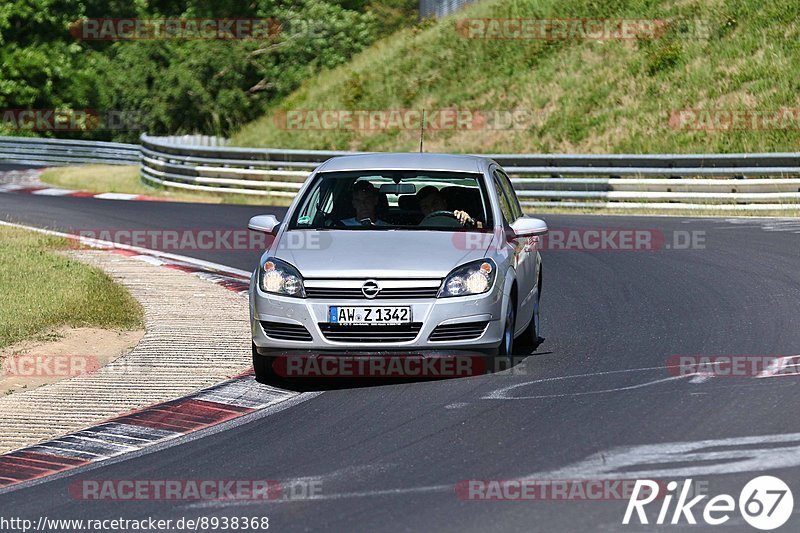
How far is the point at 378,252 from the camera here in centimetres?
926

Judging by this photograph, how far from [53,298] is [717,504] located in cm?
845

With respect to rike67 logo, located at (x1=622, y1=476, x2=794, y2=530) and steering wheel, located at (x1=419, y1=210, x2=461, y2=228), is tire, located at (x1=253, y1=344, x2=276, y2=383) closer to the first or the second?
steering wheel, located at (x1=419, y1=210, x2=461, y2=228)

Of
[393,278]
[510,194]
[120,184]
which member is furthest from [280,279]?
[120,184]

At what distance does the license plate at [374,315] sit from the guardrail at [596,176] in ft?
49.2

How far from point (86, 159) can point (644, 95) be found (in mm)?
18113

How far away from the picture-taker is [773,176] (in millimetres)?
23203

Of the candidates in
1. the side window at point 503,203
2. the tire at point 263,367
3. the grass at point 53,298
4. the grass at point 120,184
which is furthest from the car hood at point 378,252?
the grass at point 120,184

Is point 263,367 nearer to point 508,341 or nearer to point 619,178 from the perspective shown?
point 508,341

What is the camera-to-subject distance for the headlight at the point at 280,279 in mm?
9102

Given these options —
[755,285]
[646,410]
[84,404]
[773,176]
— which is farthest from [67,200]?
[646,410]

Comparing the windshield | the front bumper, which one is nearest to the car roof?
the windshield

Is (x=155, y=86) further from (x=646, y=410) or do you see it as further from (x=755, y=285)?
(x=646, y=410)

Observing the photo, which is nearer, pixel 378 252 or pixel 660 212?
pixel 378 252

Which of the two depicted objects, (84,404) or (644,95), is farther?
(644,95)
